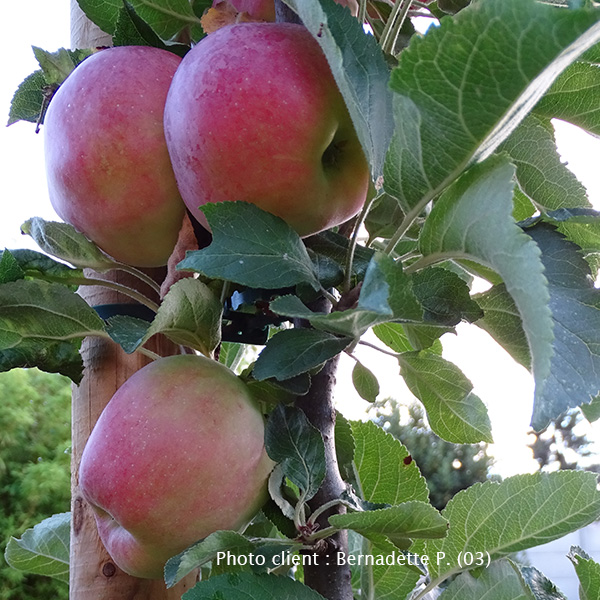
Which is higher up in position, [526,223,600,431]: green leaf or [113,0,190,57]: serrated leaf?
[113,0,190,57]: serrated leaf

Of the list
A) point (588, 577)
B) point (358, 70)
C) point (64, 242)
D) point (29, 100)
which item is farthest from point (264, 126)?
point (588, 577)

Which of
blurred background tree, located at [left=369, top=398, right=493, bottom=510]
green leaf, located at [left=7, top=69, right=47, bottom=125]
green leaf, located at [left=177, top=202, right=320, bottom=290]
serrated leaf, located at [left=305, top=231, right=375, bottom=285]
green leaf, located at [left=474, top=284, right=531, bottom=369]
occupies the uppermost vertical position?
green leaf, located at [left=7, top=69, right=47, bottom=125]

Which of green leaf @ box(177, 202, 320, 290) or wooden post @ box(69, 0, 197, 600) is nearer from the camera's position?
green leaf @ box(177, 202, 320, 290)

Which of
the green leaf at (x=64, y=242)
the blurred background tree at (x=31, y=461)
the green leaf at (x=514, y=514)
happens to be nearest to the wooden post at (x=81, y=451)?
the green leaf at (x=64, y=242)

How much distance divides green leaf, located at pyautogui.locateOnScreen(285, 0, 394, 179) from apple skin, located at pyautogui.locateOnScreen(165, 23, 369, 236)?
0.11ft

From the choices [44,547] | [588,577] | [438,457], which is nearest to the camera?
[588,577]

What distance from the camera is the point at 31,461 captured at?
4387mm

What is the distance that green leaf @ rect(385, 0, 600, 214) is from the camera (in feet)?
0.74

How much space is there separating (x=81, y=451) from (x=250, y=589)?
225 mm

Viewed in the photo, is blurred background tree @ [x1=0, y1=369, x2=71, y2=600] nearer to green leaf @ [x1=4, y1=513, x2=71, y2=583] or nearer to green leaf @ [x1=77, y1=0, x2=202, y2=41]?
green leaf @ [x1=4, y1=513, x2=71, y2=583]

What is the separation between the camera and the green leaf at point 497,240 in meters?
0.24

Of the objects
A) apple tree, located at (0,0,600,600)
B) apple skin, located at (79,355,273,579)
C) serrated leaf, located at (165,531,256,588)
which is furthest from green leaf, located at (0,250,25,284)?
serrated leaf, located at (165,531,256,588)

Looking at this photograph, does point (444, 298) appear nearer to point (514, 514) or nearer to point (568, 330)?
point (568, 330)

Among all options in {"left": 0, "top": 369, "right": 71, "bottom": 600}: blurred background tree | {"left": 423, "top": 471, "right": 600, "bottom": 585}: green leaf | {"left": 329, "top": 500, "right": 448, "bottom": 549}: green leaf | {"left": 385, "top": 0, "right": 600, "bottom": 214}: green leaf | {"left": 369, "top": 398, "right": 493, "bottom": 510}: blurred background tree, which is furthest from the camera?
{"left": 369, "top": 398, "right": 493, "bottom": 510}: blurred background tree
